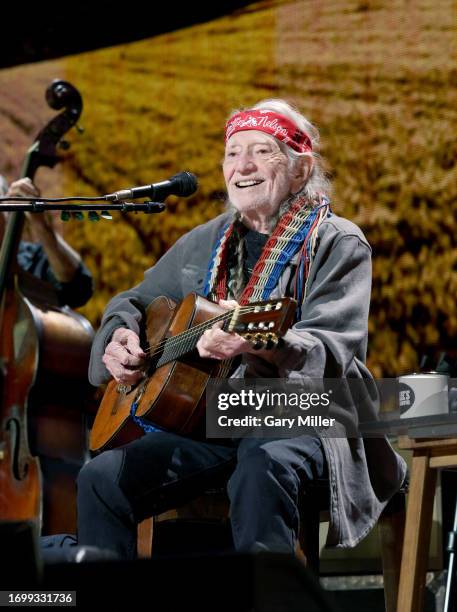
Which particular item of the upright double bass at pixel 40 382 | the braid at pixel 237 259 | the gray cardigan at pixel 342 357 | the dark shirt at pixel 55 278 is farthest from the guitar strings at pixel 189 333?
the dark shirt at pixel 55 278

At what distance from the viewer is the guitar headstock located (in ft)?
5.74

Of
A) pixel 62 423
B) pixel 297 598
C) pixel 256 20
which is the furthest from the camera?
pixel 256 20

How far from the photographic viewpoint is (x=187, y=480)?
2.11m

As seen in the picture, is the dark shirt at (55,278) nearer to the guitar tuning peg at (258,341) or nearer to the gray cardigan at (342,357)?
the gray cardigan at (342,357)

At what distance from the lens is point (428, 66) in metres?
3.66

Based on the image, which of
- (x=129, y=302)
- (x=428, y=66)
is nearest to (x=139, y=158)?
(x=428, y=66)

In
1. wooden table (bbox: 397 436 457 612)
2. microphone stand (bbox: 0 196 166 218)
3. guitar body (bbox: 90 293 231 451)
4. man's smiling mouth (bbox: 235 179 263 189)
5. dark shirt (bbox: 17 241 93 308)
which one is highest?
dark shirt (bbox: 17 241 93 308)

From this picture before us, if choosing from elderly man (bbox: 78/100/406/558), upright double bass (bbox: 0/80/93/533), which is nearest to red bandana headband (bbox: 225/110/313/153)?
elderly man (bbox: 78/100/406/558)

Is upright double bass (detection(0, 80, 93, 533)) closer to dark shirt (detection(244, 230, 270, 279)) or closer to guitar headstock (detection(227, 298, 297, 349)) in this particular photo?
dark shirt (detection(244, 230, 270, 279))

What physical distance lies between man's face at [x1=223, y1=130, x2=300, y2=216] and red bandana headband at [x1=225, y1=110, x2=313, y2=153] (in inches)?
0.7

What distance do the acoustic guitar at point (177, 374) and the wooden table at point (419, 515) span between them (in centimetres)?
50

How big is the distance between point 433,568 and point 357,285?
1149 millimetres

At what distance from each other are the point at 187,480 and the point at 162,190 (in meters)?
0.66

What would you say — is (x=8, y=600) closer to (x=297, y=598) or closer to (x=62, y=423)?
(x=297, y=598)
